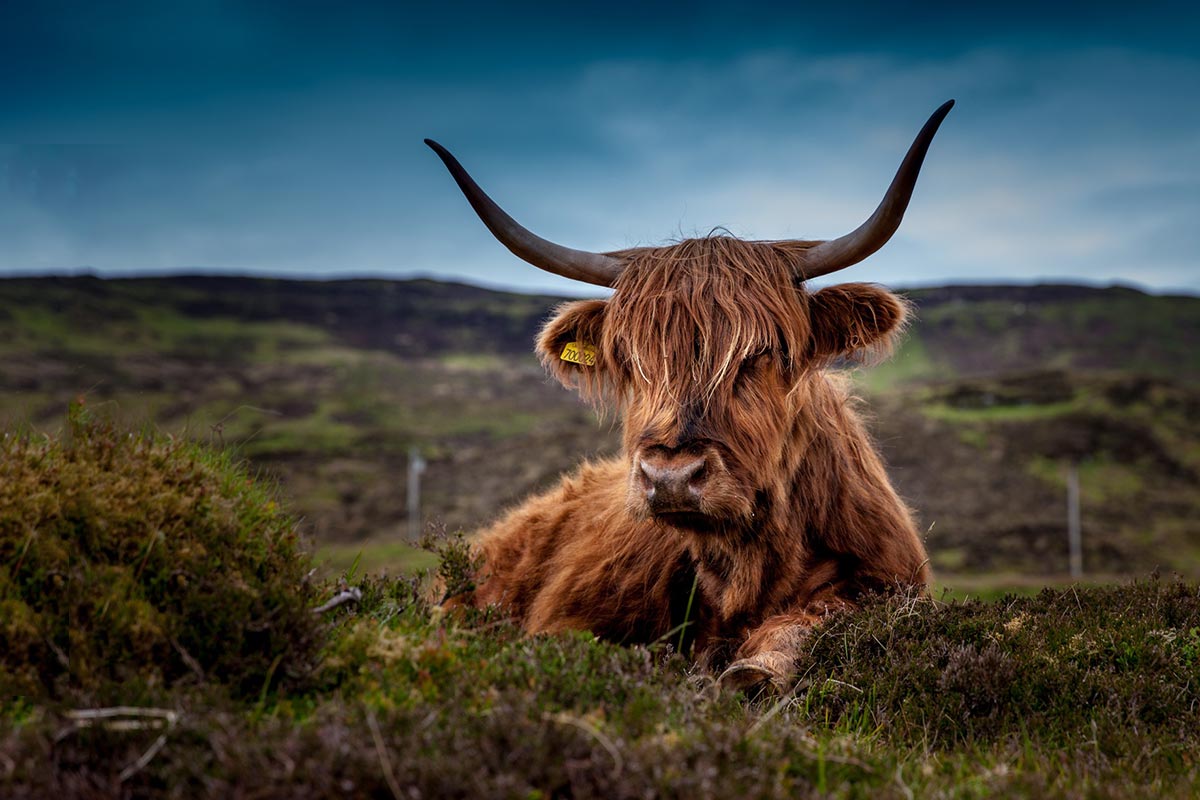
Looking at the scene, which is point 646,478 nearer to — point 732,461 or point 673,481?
point 673,481

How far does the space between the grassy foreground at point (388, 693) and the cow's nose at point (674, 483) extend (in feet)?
2.29

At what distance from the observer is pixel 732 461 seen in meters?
3.93

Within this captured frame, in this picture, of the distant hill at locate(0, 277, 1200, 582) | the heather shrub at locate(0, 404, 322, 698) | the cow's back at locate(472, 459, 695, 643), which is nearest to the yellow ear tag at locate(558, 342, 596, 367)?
the cow's back at locate(472, 459, 695, 643)

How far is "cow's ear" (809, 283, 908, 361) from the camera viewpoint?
452 cm

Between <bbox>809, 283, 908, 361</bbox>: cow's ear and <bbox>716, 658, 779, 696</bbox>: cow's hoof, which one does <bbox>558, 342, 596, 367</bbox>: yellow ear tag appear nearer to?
<bbox>809, 283, 908, 361</bbox>: cow's ear

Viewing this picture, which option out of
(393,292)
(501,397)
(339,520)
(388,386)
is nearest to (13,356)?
(388,386)

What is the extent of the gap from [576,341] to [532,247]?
1.97ft

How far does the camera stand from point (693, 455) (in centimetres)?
378

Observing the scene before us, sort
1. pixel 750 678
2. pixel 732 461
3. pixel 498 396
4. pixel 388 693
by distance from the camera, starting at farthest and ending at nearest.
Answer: pixel 498 396
pixel 732 461
pixel 750 678
pixel 388 693

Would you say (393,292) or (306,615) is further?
(393,292)

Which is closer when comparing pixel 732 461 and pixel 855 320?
pixel 732 461

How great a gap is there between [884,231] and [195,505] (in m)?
3.09

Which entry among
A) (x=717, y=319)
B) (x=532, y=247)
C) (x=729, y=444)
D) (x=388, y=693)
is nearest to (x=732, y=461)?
(x=729, y=444)

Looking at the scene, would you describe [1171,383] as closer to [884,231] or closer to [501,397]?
[501,397]
